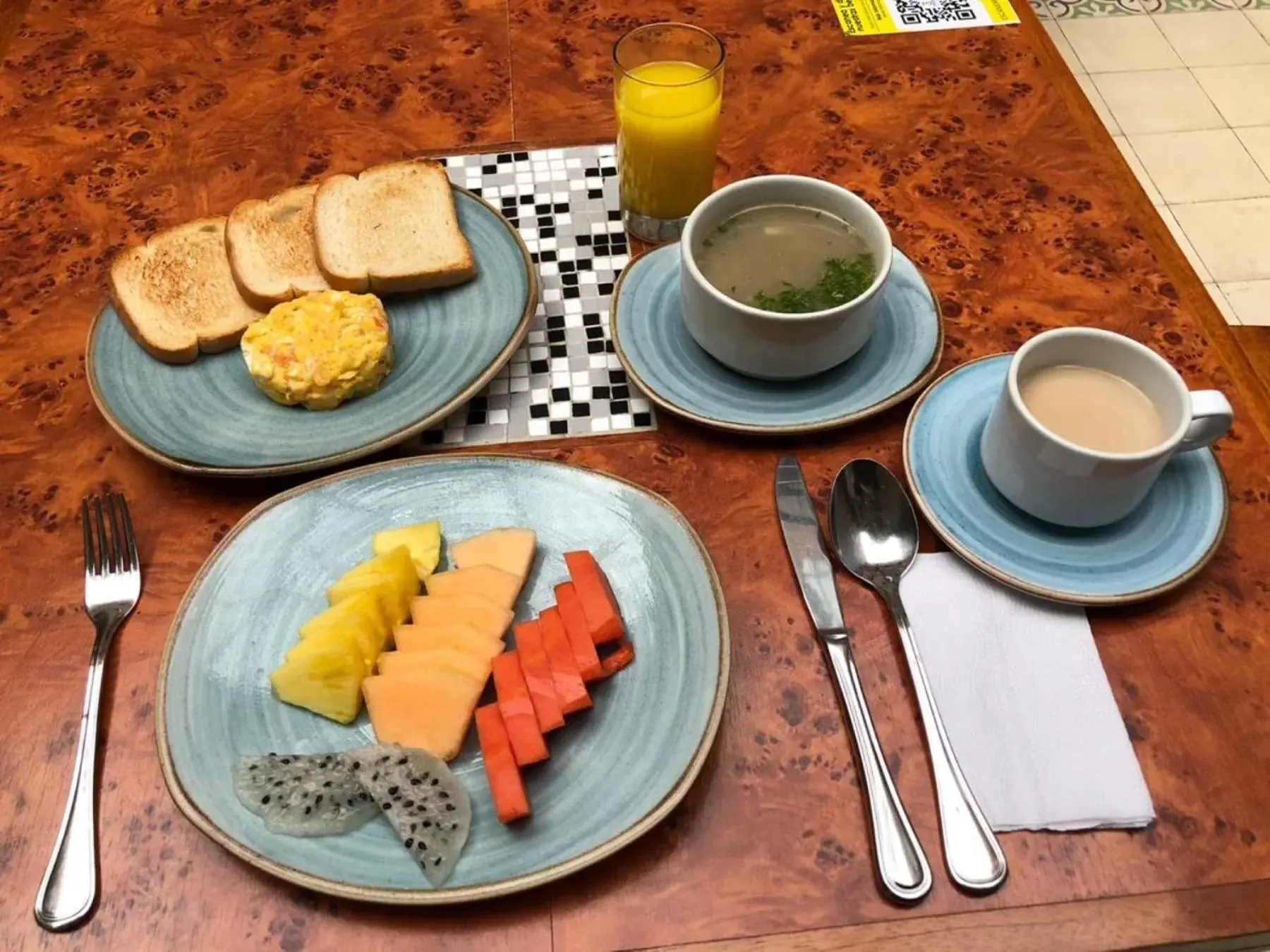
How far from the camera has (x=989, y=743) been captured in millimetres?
849

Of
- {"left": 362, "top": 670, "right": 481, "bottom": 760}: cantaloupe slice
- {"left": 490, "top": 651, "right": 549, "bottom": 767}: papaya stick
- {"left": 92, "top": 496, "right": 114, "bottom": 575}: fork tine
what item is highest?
{"left": 490, "top": 651, "right": 549, "bottom": 767}: papaya stick

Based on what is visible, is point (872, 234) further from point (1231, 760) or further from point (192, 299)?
point (192, 299)

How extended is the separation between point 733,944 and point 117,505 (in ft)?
2.55

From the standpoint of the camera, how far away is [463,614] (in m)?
0.90

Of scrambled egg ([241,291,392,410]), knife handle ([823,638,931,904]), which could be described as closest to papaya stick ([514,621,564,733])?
knife handle ([823,638,931,904])

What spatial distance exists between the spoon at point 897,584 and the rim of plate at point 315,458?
0.41m

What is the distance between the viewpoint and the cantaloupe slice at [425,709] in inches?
32.7

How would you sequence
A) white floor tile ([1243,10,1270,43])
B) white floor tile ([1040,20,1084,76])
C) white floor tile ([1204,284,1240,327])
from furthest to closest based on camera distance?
white floor tile ([1243,10,1270,43]) < white floor tile ([1040,20,1084,76]) < white floor tile ([1204,284,1240,327])

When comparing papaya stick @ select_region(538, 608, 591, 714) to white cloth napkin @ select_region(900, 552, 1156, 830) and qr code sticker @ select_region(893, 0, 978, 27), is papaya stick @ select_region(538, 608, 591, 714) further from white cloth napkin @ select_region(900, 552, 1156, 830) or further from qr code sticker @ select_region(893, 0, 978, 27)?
qr code sticker @ select_region(893, 0, 978, 27)

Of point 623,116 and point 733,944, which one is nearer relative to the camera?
point 733,944

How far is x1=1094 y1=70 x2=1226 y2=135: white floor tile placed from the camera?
2.96m

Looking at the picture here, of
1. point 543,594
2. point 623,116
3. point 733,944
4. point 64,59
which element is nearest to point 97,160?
point 64,59

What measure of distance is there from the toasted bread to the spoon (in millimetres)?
759

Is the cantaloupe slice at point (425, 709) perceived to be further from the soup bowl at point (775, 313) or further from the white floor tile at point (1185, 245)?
the white floor tile at point (1185, 245)
